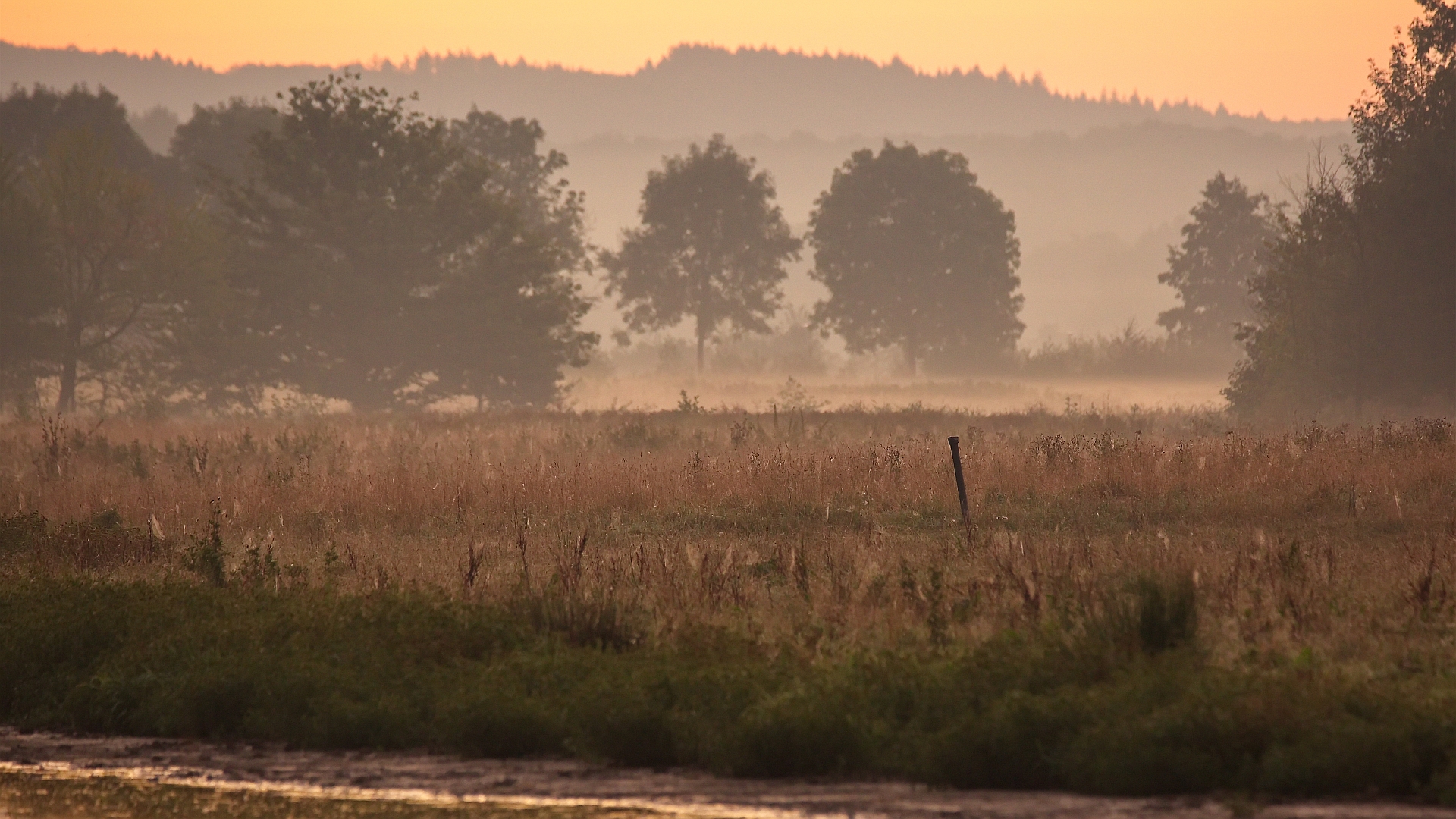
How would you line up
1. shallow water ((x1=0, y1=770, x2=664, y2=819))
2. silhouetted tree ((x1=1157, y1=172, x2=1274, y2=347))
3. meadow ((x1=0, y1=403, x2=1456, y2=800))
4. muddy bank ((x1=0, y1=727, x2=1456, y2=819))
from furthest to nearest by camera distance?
silhouetted tree ((x1=1157, y1=172, x2=1274, y2=347)) < meadow ((x1=0, y1=403, x2=1456, y2=800)) < shallow water ((x1=0, y1=770, x2=664, y2=819)) < muddy bank ((x1=0, y1=727, x2=1456, y2=819))

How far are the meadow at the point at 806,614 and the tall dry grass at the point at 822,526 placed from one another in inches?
2.5

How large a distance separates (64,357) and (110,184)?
523cm

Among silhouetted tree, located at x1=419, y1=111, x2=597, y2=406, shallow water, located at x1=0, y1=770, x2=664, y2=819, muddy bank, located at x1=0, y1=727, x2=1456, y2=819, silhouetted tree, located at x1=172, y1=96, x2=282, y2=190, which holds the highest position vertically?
silhouetted tree, located at x1=172, y1=96, x2=282, y2=190

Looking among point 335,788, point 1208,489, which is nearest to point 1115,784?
point 335,788

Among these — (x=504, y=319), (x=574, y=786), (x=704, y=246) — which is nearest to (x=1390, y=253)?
(x=504, y=319)

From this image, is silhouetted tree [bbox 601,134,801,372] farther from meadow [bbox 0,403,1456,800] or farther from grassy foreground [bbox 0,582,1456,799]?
grassy foreground [bbox 0,582,1456,799]

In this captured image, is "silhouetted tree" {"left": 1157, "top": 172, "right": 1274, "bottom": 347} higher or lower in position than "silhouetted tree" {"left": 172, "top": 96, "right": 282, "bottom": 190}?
lower

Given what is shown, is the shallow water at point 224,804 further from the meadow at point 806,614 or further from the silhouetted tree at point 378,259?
the silhouetted tree at point 378,259

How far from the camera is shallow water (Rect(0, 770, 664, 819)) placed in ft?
22.4

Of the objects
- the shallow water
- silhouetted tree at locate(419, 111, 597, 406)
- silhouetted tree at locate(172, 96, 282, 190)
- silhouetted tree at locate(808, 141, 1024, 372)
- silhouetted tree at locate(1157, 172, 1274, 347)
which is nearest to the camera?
the shallow water

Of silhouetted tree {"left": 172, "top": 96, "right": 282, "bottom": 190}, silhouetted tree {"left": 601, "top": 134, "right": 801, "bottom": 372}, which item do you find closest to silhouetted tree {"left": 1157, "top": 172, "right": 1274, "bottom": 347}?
silhouetted tree {"left": 601, "top": 134, "right": 801, "bottom": 372}

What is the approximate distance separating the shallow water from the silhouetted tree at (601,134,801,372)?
59174mm

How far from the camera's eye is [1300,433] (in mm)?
20984

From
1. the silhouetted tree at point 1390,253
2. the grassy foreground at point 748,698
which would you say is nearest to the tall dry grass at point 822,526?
the grassy foreground at point 748,698
